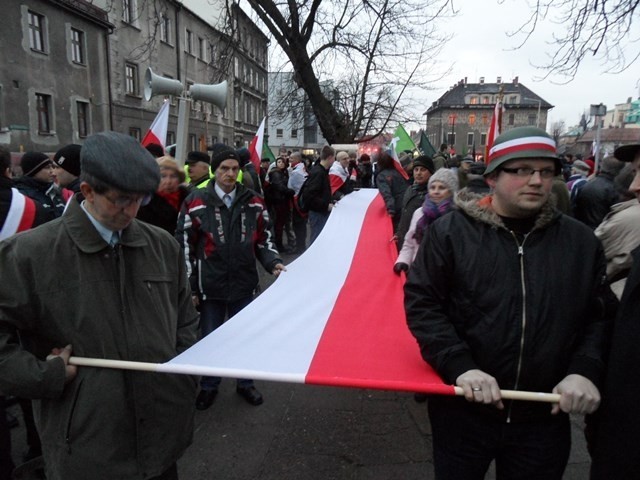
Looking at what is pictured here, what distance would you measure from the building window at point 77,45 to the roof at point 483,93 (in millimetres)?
69557

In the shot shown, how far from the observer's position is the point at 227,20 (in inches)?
433

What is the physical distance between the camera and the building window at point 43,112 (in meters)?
19.8

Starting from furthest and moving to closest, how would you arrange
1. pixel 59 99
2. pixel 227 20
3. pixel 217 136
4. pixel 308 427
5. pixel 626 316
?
pixel 217 136 < pixel 59 99 < pixel 227 20 < pixel 308 427 < pixel 626 316

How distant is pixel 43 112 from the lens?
66.0ft

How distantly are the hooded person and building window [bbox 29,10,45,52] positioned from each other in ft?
62.6

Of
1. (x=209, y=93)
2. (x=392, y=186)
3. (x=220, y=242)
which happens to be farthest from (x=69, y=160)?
(x=392, y=186)

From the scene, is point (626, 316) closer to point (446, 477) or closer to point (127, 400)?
point (446, 477)

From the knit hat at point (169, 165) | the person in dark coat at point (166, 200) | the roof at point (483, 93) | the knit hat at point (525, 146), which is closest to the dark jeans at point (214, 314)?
the person in dark coat at point (166, 200)

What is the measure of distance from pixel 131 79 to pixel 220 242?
25766 mm

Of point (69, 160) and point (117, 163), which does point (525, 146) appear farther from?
A: point (69, 160)

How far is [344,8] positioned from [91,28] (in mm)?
16402

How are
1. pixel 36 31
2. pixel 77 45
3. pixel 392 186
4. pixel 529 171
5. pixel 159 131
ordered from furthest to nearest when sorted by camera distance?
1. pixel 77 45
2. pixel 36 31
3. pixel 392 186
4. pixel 159 131
5. pixel 529 171

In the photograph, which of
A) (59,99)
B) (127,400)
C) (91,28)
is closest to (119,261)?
(127,400)

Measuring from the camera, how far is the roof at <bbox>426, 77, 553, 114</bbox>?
3302 inches
